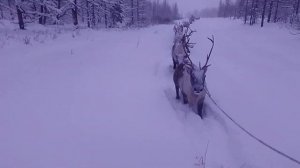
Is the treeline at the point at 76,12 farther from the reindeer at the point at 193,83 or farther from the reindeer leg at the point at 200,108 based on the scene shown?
the reindeer leg at the point at 200,108

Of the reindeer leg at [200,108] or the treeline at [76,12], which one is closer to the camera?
the reindeer leg at [200,108]

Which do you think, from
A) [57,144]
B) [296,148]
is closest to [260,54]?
[296,148]

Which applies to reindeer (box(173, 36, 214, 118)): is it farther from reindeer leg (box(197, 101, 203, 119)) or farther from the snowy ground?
the snowy ground

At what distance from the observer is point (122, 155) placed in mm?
4293

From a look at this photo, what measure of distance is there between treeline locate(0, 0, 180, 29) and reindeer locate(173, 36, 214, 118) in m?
13.1

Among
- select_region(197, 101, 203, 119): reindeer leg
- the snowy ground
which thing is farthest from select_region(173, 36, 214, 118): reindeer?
the snowy ground

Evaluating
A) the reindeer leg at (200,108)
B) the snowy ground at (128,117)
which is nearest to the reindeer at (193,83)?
the reindeer leg at (200,108)

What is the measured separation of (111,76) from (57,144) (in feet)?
15.3

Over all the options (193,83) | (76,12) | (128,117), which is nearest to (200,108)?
(193,83)

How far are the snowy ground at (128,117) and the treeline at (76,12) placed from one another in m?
8.20

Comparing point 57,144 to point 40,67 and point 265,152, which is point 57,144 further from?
point 40,67

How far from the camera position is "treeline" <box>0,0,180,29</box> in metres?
17.8

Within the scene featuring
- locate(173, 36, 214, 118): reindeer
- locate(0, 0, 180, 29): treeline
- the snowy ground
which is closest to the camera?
the snowy ground

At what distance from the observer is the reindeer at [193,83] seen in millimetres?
5863
